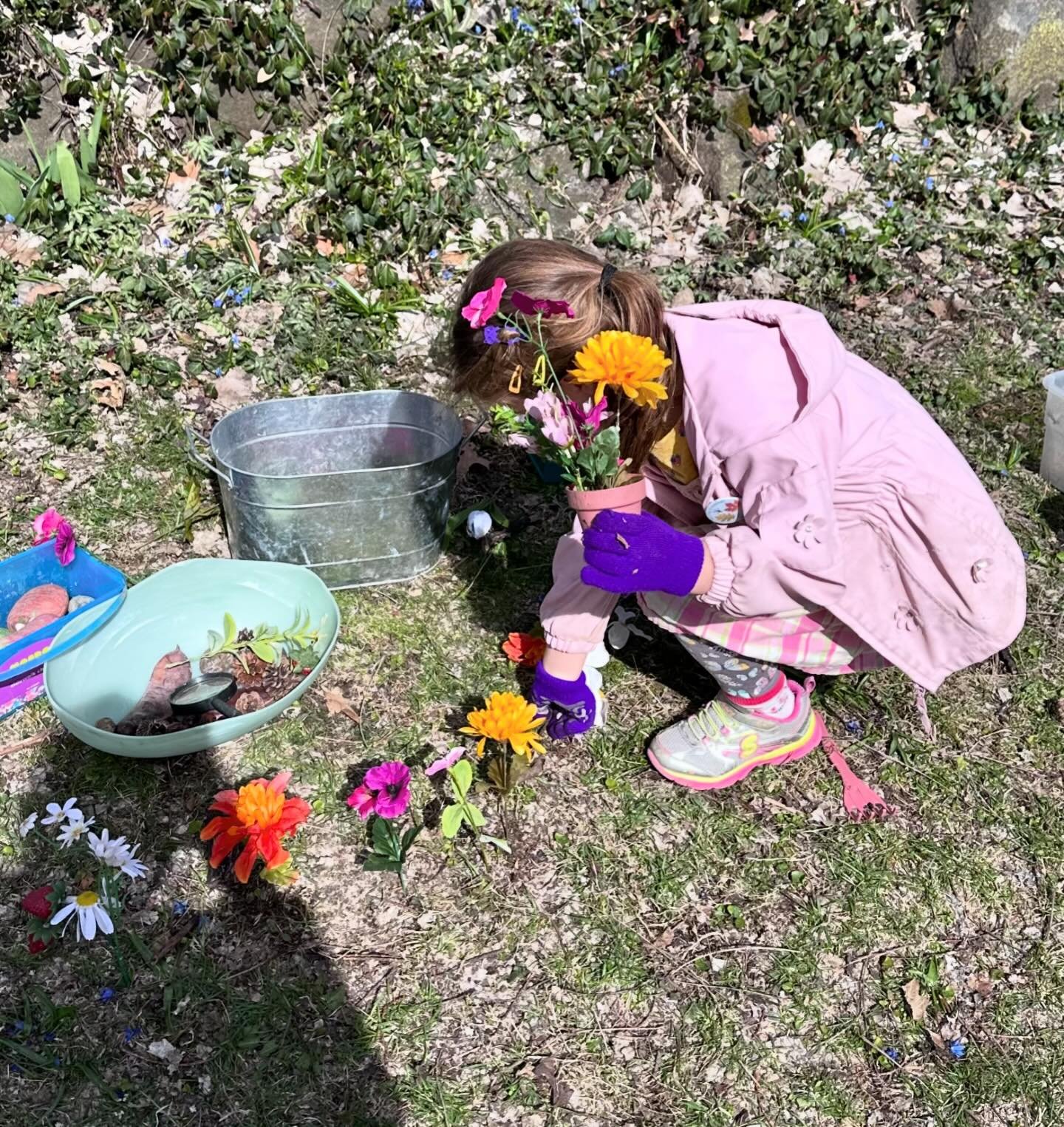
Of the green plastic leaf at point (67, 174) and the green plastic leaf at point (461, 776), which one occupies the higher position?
the green plastic leaf at point (67, 174)

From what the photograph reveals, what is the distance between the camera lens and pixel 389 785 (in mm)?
2025

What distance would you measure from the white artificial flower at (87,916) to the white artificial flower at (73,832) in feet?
0.56

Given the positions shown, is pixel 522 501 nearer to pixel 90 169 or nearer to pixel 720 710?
pixel 720 710

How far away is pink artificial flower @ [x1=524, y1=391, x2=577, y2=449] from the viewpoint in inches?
74.6

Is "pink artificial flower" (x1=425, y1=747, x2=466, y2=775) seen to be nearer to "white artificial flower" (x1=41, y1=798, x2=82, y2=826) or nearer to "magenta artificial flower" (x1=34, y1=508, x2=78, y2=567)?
"white artificial flower" (x1=41, y1=798, x2=82, y2=826)

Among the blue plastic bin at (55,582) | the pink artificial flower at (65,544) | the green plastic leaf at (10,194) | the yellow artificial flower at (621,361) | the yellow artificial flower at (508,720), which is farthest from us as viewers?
the green plastic leaf at (10,194)

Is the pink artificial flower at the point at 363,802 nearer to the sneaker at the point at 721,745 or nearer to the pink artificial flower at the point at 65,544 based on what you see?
the sneaker at the point at 721,745

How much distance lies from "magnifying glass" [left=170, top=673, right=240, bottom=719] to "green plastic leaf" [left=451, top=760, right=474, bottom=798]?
0.58m

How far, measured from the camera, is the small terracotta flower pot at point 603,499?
76.0 inches

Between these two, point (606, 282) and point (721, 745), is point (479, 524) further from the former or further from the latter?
point (606, 282)

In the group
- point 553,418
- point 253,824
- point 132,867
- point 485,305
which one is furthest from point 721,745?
point 132,867

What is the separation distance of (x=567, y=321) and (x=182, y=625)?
142cm

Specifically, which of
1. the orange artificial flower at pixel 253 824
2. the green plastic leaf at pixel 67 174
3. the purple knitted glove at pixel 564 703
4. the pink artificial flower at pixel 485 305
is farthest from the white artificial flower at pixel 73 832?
the green plastic leaf at pixel 67 174

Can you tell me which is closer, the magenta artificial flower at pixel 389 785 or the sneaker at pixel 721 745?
the magenta artificial flower at pixel 389 785
